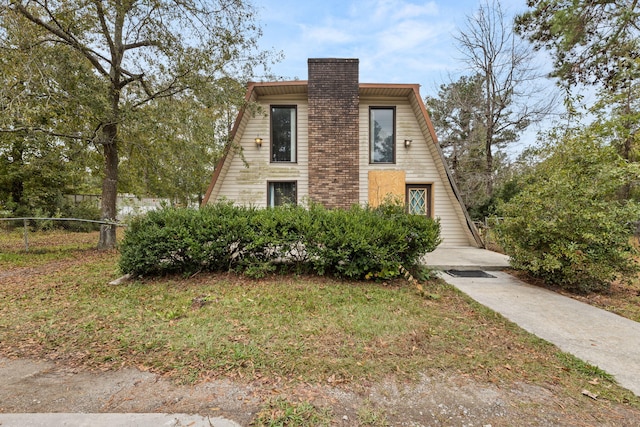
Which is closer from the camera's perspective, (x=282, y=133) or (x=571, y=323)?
(x=571, y=323)

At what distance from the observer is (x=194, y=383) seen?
201cm

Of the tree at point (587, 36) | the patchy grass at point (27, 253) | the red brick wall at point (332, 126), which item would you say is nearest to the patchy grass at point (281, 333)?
the patchy grass at point (27, 253)

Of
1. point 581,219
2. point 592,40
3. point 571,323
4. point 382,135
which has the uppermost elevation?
point 592,40

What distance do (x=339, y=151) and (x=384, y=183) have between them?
5.73 ft

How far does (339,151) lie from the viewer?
26.8 ft

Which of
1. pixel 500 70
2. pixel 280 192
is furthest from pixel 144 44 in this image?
pixel 500 70

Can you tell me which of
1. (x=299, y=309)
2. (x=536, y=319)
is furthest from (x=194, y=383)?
(x=536, y=319)

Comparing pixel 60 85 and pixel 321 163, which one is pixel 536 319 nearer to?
pixel 321 163

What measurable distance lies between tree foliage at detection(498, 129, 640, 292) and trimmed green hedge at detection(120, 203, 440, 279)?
168cm

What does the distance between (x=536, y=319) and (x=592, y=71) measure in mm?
7800

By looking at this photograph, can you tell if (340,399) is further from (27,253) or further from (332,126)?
(27,253)

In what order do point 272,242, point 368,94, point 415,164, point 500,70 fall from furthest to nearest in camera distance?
point 500,70
point 415,164
point 368,94
point 272,242

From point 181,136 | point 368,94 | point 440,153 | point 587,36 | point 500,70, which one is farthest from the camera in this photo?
point 500,70

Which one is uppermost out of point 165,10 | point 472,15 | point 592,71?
point 472,15
